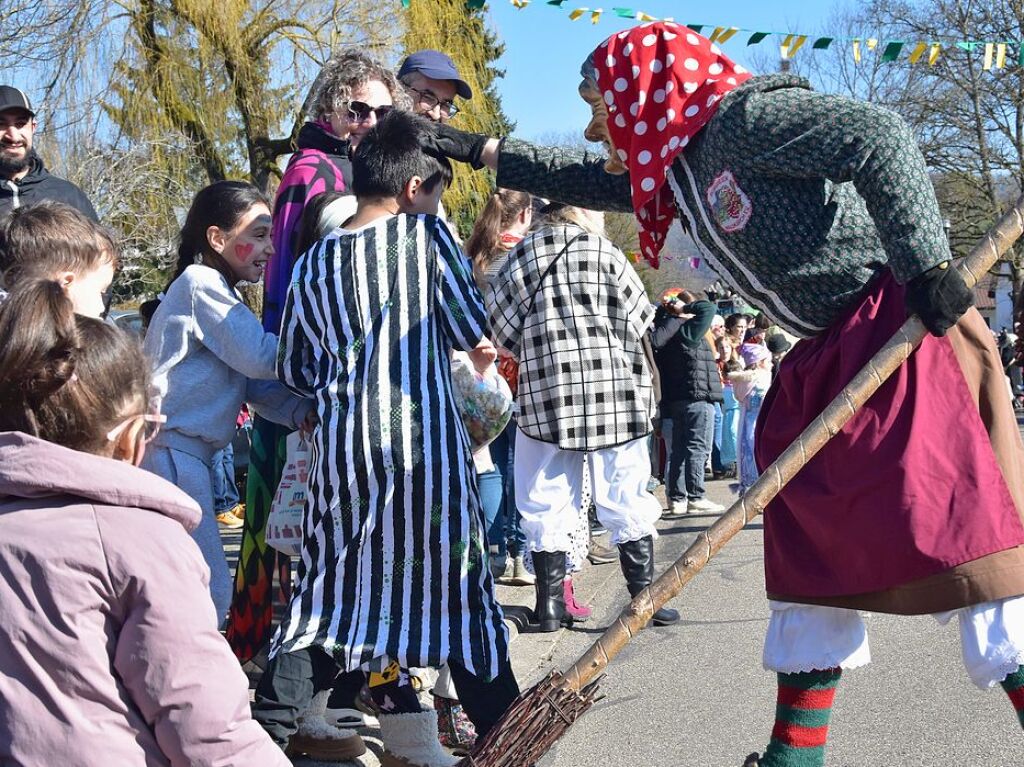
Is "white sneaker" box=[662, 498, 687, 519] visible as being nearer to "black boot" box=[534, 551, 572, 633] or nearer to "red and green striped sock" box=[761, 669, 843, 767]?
"black boot" box=[534, 551, 572, 633]

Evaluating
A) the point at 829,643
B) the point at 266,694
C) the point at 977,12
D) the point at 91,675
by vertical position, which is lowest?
the point at 266,694

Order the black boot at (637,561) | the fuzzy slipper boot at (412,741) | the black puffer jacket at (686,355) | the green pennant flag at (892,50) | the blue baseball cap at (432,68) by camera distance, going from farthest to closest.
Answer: the black puffer jacket at (686,355)
the green pennant flag at (892,50)
the black boot at (637,561)
the blue baseball cap at (432,68)
the fuzzy slipper boot at (412,741)

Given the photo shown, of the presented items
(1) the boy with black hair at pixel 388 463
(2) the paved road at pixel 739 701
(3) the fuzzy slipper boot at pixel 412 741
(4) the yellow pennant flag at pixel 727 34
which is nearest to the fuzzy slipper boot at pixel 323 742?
(2) the paved road at pixel 739 701

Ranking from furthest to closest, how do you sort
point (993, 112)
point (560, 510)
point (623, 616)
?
1. point (993, 112)
2. point (560, 510)
3. point (623, 616)

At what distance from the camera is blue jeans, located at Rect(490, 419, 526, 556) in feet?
20.0

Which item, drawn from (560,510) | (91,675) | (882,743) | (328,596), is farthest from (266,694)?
(560,510)

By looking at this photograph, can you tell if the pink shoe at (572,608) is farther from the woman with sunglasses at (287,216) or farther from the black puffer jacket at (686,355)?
the black puffer jacket at (686,355)

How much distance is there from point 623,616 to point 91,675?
1155 mm

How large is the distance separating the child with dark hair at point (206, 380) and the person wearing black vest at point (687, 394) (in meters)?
5.68

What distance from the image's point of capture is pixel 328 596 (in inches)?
116

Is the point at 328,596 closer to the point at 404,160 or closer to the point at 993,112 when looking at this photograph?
the point at 404,160

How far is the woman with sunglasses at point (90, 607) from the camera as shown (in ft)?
5.63

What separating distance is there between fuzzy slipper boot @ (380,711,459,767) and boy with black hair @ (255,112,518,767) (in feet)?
0.84

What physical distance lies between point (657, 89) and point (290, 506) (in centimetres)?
153
